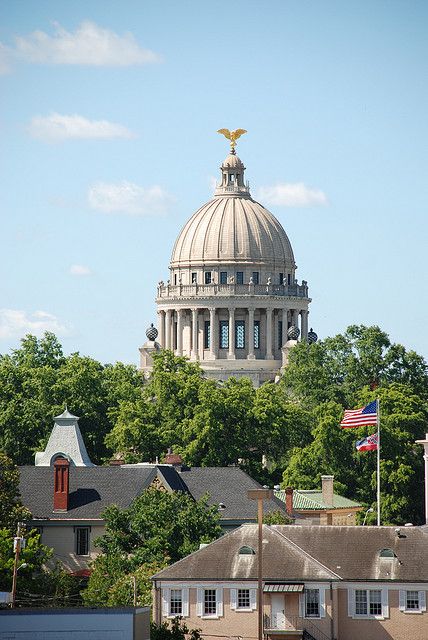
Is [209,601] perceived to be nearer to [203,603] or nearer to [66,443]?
[203,603]

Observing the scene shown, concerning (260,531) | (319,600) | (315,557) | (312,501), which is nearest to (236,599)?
(319,600)

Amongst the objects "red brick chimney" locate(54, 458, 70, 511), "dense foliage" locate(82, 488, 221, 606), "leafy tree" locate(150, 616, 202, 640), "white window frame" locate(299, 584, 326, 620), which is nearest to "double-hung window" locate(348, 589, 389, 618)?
"white window frame" locate(299, 584, 326, 620)

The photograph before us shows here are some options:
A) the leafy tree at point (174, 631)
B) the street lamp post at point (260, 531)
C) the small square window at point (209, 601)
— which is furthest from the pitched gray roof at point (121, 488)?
the street lamp post at point (260, 531)

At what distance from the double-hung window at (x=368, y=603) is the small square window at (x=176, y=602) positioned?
7.01 metres

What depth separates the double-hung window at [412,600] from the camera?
11031cm

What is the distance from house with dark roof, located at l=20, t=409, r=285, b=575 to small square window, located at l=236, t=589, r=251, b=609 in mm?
22113

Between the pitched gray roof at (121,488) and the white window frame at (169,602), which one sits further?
the pitched gray roof at (121,488)

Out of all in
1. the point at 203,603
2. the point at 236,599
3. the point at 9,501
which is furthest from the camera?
the point at 9,501

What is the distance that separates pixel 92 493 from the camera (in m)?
139

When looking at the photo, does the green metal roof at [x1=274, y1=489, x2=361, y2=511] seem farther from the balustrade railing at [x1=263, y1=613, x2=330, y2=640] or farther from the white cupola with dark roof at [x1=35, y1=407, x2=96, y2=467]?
the balustrade railing at [x1=263, y1=613, x2=330, y2=640]

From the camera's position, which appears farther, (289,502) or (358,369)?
(358,369)

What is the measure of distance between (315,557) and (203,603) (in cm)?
515

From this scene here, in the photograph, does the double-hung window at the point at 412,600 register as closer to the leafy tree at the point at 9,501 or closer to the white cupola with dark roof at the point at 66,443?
the leafy tree at the point at 9,501

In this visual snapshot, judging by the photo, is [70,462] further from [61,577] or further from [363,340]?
[363,340]
